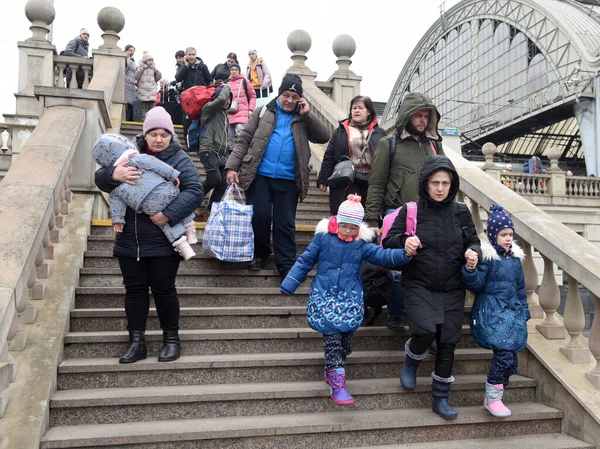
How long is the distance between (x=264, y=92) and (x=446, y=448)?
9.27 metres

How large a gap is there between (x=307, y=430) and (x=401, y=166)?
2170 mm

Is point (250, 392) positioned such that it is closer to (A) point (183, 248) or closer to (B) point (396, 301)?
(A) point (183, 248)

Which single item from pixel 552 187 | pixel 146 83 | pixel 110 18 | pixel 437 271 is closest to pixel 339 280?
pixel 437 271

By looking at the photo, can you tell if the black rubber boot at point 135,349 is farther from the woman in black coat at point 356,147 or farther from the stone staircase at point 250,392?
the woman in black coat at point 356,147

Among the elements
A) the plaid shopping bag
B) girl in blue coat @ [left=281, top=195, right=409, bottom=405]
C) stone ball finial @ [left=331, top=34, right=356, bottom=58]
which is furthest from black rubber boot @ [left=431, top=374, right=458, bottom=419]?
stone ball finial @ [left=331, top=34, right=356, bottom=58]

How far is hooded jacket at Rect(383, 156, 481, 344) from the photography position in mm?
Answer: 3641

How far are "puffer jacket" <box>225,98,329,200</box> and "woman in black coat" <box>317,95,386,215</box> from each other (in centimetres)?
20

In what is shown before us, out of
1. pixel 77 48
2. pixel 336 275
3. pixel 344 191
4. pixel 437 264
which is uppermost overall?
pixel 77 48

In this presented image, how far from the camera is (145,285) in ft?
12.6

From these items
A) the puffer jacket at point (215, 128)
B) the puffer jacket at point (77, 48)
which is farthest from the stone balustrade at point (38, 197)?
the puffer jacket at point (77, 48)

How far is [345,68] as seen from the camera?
1120 centimetres

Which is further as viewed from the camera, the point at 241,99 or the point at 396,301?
the point at 241,99

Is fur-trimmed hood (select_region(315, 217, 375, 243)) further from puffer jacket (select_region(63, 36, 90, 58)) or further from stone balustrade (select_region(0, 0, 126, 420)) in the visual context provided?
puffer jacket (select_region(63, 36, 90, 58))

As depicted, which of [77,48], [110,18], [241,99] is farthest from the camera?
[77,48]
